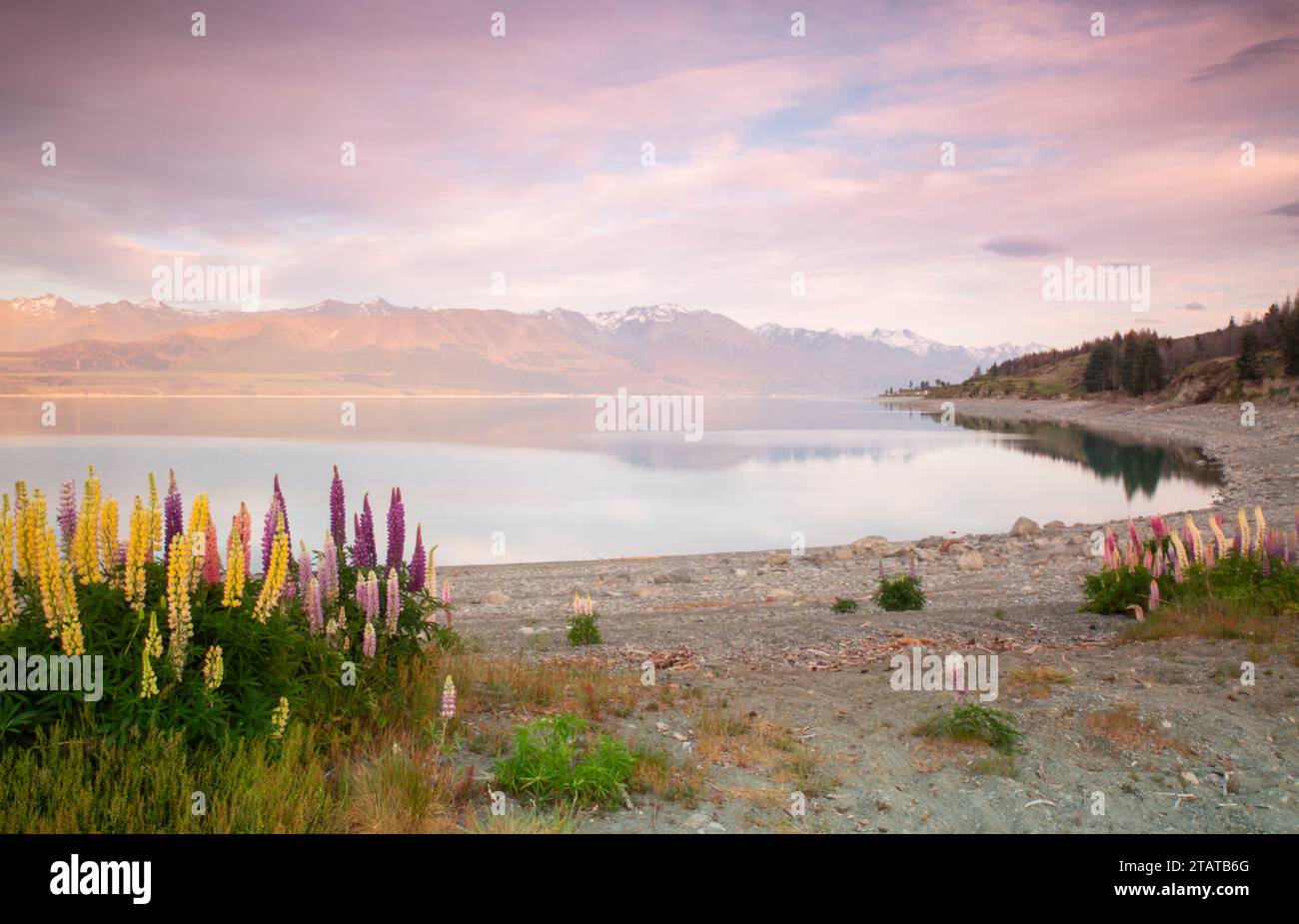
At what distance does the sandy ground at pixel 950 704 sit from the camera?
6484 millimetres

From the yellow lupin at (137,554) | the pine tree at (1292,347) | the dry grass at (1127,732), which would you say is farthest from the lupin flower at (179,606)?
the pine tree at (1292,347)

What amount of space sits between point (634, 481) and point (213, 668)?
51482 mm

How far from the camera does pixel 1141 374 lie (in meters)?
135

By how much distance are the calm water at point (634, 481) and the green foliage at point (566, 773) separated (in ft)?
78.0

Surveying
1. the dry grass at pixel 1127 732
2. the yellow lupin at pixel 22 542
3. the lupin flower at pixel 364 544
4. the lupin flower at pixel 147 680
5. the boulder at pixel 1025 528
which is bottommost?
the boulder at pixel 1025 528

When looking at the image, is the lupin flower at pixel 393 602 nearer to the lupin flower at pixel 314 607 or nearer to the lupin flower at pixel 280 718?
the lupin flower at pixel 314 607

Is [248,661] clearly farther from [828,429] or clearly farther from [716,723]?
[828,429]

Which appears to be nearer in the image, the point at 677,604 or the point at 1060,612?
the point at 1060,612

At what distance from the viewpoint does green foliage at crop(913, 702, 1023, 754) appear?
769 centimetres

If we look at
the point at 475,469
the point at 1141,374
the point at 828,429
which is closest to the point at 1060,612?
the point at 475,469

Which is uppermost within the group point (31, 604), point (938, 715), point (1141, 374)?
point (1141, 374)

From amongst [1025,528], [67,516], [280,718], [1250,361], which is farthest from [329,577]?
[1250,361]

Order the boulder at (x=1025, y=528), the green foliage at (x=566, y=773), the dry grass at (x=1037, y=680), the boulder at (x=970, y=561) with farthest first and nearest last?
the boulder at (x=1025, y=528) < the boulder at (x=970, y=561) < the dry grass at (x=1037, y=680) < the green foliage at (x=566, y=773)
